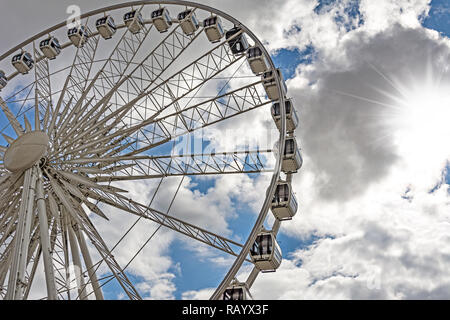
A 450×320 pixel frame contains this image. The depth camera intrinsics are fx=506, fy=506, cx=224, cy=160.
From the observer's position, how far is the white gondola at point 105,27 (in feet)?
81.1

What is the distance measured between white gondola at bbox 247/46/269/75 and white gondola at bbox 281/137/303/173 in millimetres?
4442

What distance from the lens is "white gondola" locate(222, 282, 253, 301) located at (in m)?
12.2

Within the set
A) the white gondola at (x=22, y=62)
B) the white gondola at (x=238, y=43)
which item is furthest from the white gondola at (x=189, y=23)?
the white gondola at (x=22, y=62)

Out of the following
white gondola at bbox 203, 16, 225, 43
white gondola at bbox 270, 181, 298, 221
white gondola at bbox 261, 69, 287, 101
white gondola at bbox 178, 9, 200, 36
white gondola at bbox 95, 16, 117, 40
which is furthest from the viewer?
white gondola at bbox 95, 16, 117, 40

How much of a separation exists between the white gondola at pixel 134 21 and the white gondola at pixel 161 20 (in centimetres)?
96

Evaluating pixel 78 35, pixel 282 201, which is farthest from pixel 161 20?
pixel 282 201

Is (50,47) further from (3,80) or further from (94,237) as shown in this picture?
(94,237)

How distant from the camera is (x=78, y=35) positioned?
81.4ft

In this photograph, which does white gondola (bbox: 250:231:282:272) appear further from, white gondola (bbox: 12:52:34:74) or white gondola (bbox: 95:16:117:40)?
white gondola (bbox: 12:52:34:74)

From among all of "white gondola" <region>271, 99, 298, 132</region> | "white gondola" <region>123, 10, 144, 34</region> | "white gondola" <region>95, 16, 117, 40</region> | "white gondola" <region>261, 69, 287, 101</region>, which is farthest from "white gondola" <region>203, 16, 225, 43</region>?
"white gondola" <region>271, 99, 298, 132</region>

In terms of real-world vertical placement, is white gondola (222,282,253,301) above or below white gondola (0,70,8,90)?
below

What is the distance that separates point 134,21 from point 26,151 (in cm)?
1001

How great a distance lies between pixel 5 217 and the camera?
661 inches
